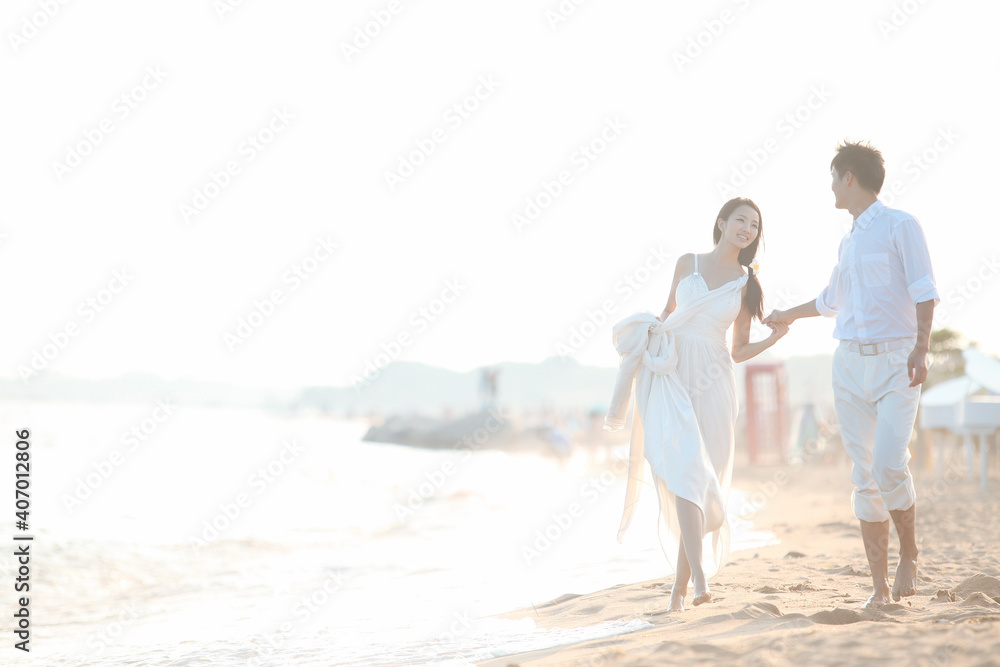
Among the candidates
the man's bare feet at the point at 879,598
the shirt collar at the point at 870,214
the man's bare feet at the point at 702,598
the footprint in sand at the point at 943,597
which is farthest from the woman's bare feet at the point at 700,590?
the shirt collar at the point at 870,214

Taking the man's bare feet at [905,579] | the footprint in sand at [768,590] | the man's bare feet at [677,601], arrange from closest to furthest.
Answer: the man's bare feet at [905,579] < the man's bare feet at [677,601] < the footprint in sand at [768,590]

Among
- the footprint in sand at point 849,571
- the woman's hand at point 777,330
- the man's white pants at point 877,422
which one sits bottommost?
the footprint in sand at point 849,571

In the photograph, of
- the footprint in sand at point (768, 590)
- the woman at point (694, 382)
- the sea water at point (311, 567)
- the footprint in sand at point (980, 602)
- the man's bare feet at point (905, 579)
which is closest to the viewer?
the footprint in sand at point (980, 602)

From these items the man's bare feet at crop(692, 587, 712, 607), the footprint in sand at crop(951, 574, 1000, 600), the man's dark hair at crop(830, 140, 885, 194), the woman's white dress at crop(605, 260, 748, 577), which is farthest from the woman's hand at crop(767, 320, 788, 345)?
the footprint in sand at crop(951, 574, 1000, 600)

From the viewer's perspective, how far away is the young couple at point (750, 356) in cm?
333

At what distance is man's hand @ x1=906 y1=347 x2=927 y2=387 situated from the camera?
3.17m

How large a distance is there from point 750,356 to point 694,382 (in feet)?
1.10

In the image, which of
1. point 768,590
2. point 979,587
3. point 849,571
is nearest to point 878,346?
point 979,587

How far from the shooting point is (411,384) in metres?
190

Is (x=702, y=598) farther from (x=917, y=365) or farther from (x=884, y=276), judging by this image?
(x=884, y=276)

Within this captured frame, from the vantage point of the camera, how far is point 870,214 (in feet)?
11.4

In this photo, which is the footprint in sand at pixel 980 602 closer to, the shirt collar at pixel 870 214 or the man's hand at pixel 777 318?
the man's hand at pixel 777 318

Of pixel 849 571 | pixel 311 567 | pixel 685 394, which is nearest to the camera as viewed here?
pixel 685 394

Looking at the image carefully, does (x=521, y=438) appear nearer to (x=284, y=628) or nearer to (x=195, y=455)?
(x=195, y=455)
